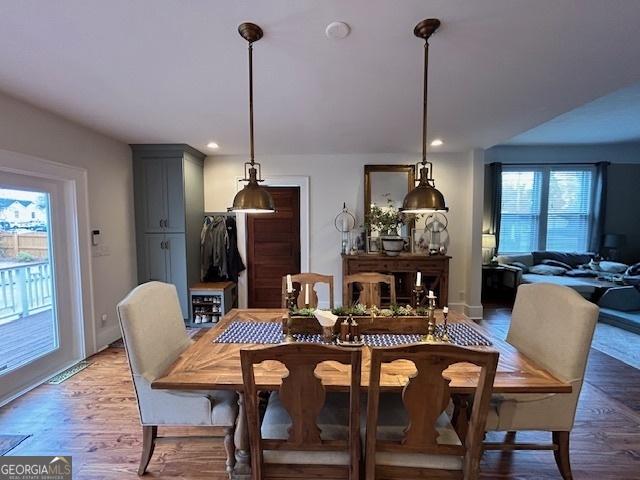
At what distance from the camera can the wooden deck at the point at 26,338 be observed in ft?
8.10

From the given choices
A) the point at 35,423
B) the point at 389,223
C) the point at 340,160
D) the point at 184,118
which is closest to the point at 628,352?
the point at 389,223

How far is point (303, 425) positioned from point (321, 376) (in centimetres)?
22

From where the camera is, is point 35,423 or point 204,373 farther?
point 35,423

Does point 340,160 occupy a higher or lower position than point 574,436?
higher

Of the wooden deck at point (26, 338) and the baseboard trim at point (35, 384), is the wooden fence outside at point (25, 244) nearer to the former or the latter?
the wooden deck at point (26, 338)

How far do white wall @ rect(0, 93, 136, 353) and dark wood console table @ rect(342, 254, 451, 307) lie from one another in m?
2.82

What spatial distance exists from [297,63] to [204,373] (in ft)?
6.14

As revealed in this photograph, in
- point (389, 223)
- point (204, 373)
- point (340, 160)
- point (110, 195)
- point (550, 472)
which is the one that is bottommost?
point (550, 472)

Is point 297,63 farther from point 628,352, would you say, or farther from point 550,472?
point 628,352

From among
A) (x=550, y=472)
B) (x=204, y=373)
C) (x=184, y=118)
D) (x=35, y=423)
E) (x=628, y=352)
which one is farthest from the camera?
(x=628, y=352)

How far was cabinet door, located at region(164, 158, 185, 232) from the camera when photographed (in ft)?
12.6

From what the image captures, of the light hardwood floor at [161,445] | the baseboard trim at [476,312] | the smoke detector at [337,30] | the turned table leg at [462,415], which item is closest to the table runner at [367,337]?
the turned table leg at [462,415]

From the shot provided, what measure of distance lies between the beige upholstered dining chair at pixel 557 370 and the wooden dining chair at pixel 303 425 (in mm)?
800

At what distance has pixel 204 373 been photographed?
1410 millimetres
